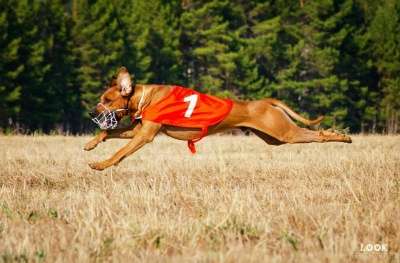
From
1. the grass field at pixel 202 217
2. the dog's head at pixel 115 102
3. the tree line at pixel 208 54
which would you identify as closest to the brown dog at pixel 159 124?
the dog's head at pixel 115 102

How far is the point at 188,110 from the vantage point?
25.5 ft

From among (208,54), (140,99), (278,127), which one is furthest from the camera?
(208,54)

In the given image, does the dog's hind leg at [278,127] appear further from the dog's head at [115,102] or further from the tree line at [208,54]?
the tree line at [208,54]

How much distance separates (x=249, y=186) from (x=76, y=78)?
1330 inches

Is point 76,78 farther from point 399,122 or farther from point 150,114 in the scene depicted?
point 150,114

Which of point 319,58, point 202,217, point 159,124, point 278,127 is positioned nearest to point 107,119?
point 159,124

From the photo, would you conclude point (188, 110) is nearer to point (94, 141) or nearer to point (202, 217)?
point (94, 141)

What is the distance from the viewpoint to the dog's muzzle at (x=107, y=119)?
743 centimetres

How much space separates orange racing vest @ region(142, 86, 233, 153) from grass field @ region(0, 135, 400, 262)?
758 mm

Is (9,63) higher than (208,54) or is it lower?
lower

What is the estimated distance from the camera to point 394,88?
44.1 metres

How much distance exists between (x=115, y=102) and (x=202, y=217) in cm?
316

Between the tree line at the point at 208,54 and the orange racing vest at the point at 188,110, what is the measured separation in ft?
96.5

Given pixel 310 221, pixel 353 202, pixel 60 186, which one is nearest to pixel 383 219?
pixel 310 221
